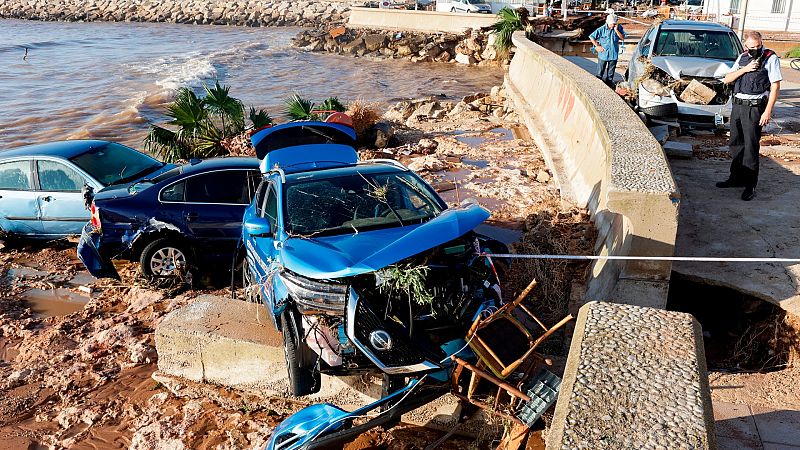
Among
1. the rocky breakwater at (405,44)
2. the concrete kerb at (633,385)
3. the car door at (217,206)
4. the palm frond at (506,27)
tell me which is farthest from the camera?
the rocky breakwater at (405,44)

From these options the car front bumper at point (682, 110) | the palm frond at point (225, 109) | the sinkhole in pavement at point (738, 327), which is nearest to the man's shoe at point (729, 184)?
the sinkhole in pavement at point (738, 327)

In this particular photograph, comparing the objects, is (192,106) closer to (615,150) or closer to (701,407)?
(615,150)

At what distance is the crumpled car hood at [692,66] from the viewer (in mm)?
12570

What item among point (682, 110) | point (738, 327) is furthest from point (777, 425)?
point (682, 110)

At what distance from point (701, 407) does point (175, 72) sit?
35.4 meters

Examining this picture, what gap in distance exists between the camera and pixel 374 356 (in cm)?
462

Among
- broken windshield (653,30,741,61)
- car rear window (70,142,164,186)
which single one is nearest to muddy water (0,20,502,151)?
car rear window (70,142,164,186)

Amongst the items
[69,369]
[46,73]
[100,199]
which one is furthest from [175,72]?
[69,369]

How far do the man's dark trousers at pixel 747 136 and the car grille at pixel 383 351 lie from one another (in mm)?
5944

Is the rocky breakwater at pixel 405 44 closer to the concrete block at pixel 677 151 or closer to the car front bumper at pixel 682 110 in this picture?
the car front bumper at pixel 682 110

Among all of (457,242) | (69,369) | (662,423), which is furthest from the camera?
(69,369)

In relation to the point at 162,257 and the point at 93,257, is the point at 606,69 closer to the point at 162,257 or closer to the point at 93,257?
the point at 162,257

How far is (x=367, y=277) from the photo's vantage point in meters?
5.05

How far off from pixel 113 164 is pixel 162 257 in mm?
2680
